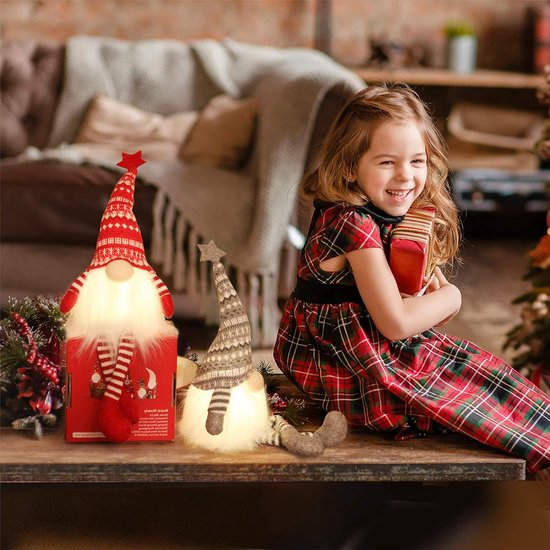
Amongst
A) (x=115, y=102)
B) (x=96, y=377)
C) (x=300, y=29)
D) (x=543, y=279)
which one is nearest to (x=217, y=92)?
(x=115, y=102)

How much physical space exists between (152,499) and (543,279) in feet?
3.23

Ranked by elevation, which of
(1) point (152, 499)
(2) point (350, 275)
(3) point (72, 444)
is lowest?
(1) point (152, 499)

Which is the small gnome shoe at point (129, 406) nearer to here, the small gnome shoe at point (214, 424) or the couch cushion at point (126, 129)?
the small gnome shoe at point (214, 424)

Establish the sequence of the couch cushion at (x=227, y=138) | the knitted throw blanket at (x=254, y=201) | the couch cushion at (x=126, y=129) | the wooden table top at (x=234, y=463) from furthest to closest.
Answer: the couch cushion at (x=126, y=129) < the couch cushion at (x=227, y=138) < the knitted throw blanket at (x=254, y=201) < the wooden table top at (x=234, y=463)

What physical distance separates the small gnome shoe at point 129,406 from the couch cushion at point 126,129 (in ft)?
6.35

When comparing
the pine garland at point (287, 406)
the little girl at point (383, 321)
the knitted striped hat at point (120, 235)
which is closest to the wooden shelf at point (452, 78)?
the little girl at point (383, 321)

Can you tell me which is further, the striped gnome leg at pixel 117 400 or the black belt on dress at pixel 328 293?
the black belt on dress at pixel 328 293

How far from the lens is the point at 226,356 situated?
1259 millimetres

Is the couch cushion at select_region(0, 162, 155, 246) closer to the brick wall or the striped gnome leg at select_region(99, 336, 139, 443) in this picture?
the striped gnome leg at select_region(99, 336, 139, 443)

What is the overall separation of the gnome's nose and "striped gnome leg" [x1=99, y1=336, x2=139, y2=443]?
0.28 feet

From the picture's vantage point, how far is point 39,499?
5.19 ft

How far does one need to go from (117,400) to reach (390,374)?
0.40 meters

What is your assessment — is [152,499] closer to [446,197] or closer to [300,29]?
[446,197]

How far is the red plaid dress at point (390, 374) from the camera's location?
1298 mm
